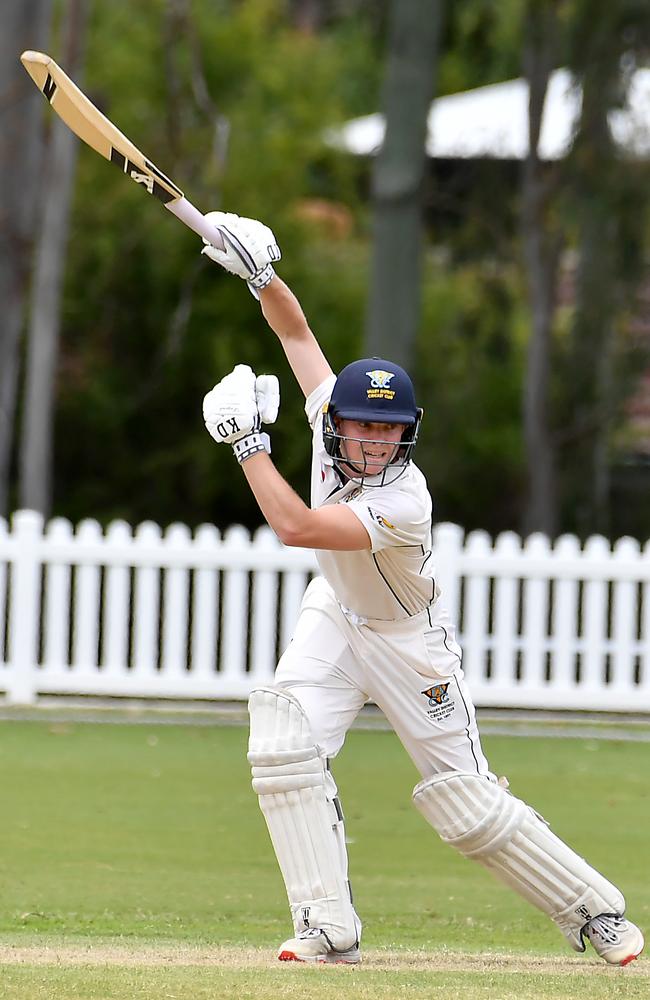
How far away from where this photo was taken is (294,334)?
17.1 ft

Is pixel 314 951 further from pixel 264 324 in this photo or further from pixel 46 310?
pixel 264 324

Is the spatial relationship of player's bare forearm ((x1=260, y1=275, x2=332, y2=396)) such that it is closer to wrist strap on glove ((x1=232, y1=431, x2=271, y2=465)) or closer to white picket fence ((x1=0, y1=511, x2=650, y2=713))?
wrist strap on glove ((x1=232, y1=431, x2=271, y2=465))

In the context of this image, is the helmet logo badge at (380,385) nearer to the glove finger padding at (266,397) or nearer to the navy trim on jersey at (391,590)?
the glove finger padding at (266,397)

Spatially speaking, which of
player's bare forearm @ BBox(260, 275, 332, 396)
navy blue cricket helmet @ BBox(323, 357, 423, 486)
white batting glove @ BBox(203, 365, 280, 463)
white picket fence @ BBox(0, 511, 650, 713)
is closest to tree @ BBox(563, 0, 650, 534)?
white picket fence @ BBox(0, 511, 650, 713)

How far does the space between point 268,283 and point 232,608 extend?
212 inches

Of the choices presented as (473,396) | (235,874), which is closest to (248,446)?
(235,874)

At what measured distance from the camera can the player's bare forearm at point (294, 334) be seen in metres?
5.15

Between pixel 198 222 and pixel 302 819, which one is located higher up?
pixel 198 222

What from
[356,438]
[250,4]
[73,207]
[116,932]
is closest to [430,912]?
[116,932]

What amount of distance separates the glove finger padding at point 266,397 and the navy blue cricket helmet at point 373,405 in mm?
151

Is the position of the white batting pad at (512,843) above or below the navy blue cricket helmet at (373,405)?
below

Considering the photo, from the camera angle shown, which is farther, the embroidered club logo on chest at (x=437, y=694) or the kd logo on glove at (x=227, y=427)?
the embroidered club logo on chest at (x=437, y=694)

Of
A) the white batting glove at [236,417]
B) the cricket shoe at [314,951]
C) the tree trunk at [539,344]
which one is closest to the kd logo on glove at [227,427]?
the white batting glove at [236,417]

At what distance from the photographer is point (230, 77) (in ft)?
66.4
